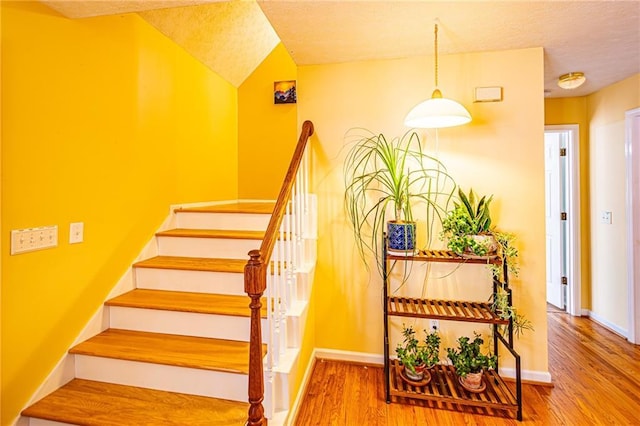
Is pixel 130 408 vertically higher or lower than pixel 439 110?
lower

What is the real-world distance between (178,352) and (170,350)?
0.06m

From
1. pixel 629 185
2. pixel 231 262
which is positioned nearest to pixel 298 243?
pixel 231 262

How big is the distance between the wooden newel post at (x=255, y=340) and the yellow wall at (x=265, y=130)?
7.82 feet

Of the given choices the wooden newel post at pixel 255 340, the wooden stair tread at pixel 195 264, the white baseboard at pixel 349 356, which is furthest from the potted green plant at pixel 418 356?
the wooden stair tread at pixel 195 264

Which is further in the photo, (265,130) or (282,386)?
(265,130)

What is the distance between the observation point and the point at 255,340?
131 centimetres

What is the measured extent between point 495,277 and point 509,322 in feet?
1.07

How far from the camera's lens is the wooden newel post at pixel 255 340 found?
1.28m

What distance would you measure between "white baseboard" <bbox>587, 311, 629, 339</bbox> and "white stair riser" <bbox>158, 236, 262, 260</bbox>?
3280 mm

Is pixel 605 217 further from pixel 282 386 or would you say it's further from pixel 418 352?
pixel 282 386

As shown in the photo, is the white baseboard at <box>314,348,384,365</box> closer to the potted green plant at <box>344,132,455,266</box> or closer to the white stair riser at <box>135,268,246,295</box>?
the potted green plant at <box>344,132,455,266</box>

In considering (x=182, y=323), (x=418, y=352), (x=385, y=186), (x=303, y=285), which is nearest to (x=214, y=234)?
(x=182, y=323)

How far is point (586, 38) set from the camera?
1981 millimetres

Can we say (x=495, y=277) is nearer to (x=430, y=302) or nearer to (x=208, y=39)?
(x=430, y=302)
